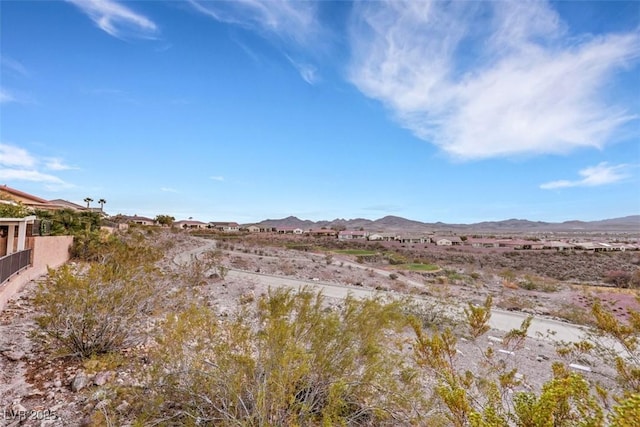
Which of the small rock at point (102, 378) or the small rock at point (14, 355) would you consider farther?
the small rock at point (14, 355)

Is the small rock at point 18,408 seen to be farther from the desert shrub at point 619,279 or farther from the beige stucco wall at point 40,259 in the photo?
the desert shrub at point 619,279

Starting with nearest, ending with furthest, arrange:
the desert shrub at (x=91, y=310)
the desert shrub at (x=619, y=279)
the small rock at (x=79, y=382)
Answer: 1. the small rock at (x=79, y=382)
2. the desert shrub at (x=91, y=310)
3. the desert shrub at (x=619, y=279)

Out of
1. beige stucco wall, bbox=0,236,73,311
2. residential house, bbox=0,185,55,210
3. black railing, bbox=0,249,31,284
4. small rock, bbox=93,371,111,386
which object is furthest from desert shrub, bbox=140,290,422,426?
residential house, bbox=0,185,55,210

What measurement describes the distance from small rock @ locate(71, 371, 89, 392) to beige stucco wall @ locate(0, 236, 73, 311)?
4.69m

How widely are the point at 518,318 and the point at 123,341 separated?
1277 centimetres

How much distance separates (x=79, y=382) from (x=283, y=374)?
12.3 feet

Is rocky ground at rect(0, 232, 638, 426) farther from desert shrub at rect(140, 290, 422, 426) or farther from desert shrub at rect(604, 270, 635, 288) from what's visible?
desert shrub at rect(604, 270, 635, 288)

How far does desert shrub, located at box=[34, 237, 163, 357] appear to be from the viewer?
561cm

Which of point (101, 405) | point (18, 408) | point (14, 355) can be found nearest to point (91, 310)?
point (18, 408)

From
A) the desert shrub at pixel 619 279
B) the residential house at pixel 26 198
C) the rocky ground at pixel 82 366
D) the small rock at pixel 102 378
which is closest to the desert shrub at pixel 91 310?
the rocky ground at pixel 82 366

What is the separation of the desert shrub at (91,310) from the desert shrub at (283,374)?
87.0 inches

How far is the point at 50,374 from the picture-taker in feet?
17.7

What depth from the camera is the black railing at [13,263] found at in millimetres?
9312

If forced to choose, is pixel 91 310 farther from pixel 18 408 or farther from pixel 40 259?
pixel 40 259
